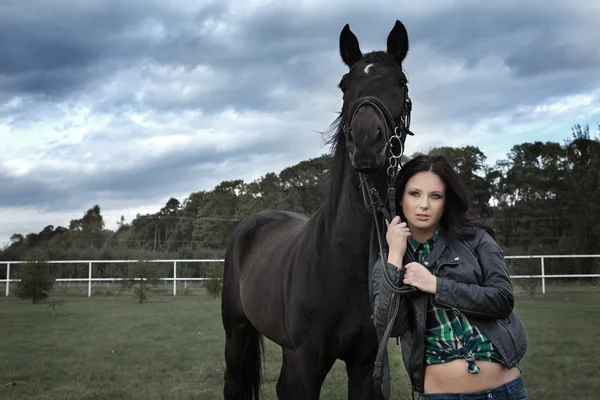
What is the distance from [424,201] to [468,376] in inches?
25.7

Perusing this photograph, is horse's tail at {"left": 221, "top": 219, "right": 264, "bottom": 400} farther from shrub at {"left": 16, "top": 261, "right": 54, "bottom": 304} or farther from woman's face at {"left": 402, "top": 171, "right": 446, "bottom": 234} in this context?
shrub at {"left": 16, "top": 261, "right": 54, "bottom": 304}

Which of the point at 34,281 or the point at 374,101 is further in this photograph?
the point at 34,281

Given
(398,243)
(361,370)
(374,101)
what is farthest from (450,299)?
(361,370)

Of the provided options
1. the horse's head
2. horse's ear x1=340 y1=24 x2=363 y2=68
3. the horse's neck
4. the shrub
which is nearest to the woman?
the horse's head

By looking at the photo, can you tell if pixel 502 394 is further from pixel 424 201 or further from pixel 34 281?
pixel 34 281

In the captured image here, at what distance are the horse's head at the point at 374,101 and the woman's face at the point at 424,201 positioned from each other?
0.24 meters

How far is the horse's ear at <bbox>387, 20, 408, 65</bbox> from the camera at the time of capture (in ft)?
9.96

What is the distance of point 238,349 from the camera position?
5.12 m

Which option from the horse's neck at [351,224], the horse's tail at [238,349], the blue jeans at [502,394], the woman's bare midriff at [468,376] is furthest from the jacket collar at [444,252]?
the horse's tail at [238,349]

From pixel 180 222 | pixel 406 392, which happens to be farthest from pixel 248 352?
pixel 180 222

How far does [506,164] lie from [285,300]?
37510 mm

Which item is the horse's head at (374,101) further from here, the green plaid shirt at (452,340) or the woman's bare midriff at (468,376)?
the woman's bare midriff at (468,376)

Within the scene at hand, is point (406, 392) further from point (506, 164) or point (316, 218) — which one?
point (506, 164)

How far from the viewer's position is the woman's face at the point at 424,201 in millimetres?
2156
